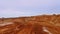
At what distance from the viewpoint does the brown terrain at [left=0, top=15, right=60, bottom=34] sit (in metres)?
0.81

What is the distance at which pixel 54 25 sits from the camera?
0.85 meters

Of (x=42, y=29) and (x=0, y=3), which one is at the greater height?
(x=0, y=3)

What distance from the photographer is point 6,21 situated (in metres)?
0.90

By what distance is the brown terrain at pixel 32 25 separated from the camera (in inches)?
31.7

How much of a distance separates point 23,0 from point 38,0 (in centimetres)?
12

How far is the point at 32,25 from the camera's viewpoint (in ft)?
2.81

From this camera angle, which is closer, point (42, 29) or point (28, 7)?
point (42, 29)

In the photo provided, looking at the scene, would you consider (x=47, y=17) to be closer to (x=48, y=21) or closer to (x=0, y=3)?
(x=48, y=21)

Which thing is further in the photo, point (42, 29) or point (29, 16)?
point (29, 16)

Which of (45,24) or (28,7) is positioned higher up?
(28,7)

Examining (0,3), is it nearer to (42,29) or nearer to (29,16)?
(29,16)

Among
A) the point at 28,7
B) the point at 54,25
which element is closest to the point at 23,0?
the point at 28,7

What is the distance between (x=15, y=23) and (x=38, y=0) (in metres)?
0.25

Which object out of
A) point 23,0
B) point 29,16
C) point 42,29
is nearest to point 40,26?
point 42,29
